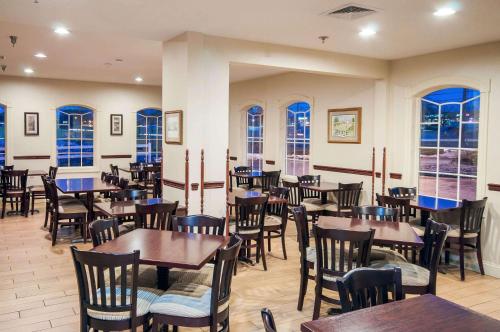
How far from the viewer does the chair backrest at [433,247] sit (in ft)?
10.5

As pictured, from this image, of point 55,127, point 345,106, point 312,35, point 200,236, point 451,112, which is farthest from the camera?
point 55,127

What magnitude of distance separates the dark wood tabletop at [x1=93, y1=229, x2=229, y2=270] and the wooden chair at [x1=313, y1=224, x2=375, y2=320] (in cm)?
73

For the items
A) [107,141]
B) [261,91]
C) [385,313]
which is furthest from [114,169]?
[385,313]

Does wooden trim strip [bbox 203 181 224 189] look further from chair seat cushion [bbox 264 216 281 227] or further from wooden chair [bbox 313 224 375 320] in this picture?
wooden chair [bbox 313 224 375 320]

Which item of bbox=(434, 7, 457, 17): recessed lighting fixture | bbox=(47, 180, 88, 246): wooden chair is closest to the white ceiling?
bbox=(434, 7, 457, 17): recessed lighting fixture

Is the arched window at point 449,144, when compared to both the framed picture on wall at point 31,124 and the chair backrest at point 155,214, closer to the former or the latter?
the chair backrest at point 155,214

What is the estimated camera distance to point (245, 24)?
457 cm

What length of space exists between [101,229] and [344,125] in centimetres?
488

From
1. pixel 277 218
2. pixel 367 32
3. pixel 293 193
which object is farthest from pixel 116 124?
pixel 367 32

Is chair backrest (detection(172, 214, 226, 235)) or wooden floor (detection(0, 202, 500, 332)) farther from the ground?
chair backrest (detection(172, 214, 226, 235))

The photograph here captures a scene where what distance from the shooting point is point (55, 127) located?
9922 mm

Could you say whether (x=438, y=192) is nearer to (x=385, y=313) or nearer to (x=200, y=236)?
(x=200, y=236)

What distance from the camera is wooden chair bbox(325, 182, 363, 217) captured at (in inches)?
243

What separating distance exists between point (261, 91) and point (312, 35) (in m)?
4.10
